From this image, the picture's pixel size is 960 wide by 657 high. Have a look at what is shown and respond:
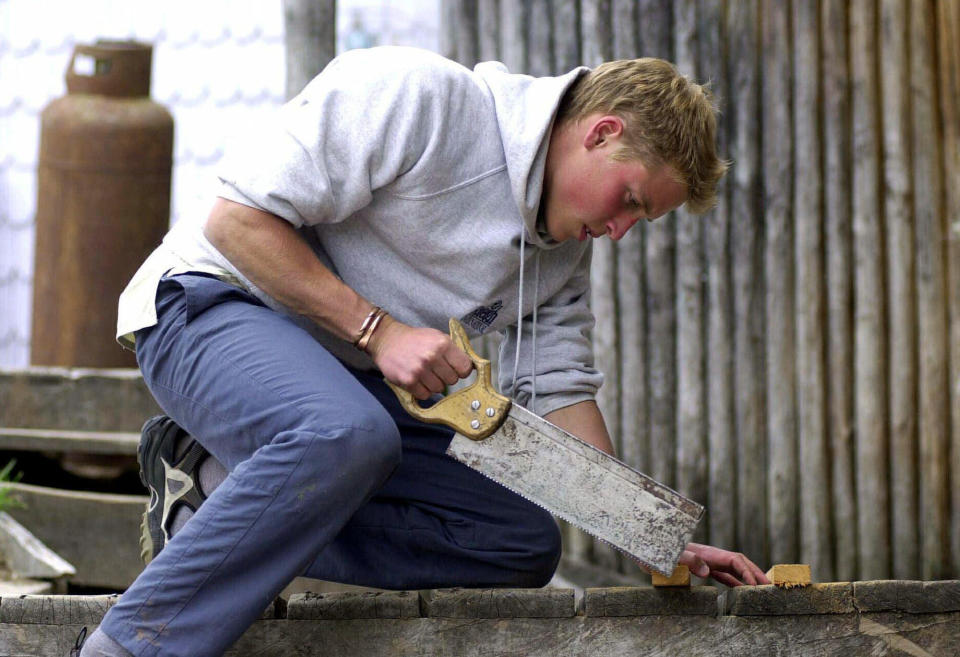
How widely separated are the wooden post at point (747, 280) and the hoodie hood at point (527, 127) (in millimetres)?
1880

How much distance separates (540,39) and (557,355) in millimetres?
2093

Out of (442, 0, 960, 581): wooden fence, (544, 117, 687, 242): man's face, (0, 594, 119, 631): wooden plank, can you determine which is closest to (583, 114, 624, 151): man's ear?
(544, 117, 687, 242): man's face

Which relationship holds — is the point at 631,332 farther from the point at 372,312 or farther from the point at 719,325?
the point at 372,312

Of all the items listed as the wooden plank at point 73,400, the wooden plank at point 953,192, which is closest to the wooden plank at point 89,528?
the wooden plank at point 73,400

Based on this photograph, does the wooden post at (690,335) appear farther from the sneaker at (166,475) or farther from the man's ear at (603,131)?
the sneaker at (166,475)

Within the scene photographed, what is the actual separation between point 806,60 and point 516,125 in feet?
6.87

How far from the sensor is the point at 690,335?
184 inches

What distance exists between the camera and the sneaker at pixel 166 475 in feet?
9.25

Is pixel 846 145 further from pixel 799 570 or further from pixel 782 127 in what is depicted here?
pixel 799 570

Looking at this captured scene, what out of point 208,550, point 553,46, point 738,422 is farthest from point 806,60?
point 208,550

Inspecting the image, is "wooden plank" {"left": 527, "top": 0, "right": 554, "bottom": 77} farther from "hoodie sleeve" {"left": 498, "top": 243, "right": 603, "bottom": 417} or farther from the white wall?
"hoodie sleeve" {"left": 498, "top": 243, "right": 603, "bottom": 417}

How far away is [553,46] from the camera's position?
4801 millimetres

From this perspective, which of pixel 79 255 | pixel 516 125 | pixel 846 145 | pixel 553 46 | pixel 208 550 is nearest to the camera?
pixel 208 550

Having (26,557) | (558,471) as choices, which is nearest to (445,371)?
(558,471)
